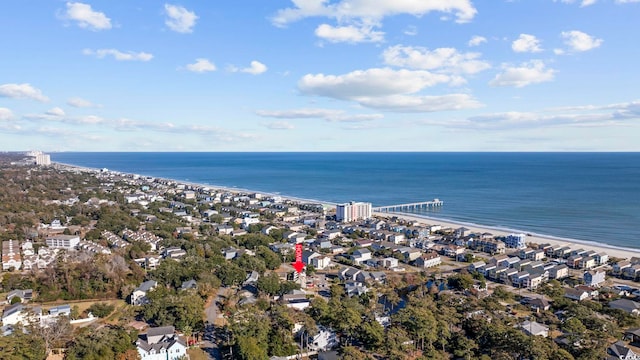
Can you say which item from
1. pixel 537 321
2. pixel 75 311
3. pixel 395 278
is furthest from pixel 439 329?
pixel 75 311

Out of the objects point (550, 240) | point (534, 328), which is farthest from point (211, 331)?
point (550, 240)

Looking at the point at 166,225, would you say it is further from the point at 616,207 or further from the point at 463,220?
the point at 616,207

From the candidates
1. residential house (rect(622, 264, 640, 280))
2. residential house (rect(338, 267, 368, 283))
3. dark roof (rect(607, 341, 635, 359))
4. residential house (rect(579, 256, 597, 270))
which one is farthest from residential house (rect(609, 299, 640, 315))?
residential house (rect(338, 267, 368, 283))

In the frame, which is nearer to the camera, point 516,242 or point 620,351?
point 620,351

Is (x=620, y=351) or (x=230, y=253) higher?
(x=230, y=253)

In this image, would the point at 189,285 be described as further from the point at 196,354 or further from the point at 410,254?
the point at 410,254

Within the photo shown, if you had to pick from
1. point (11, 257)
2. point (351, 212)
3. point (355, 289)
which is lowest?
point (355, 289)

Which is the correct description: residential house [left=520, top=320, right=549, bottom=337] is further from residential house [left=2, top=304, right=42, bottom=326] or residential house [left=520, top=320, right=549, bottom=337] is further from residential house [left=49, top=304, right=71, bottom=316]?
residential house [left=2, top=304, right=42, bottom=326]
